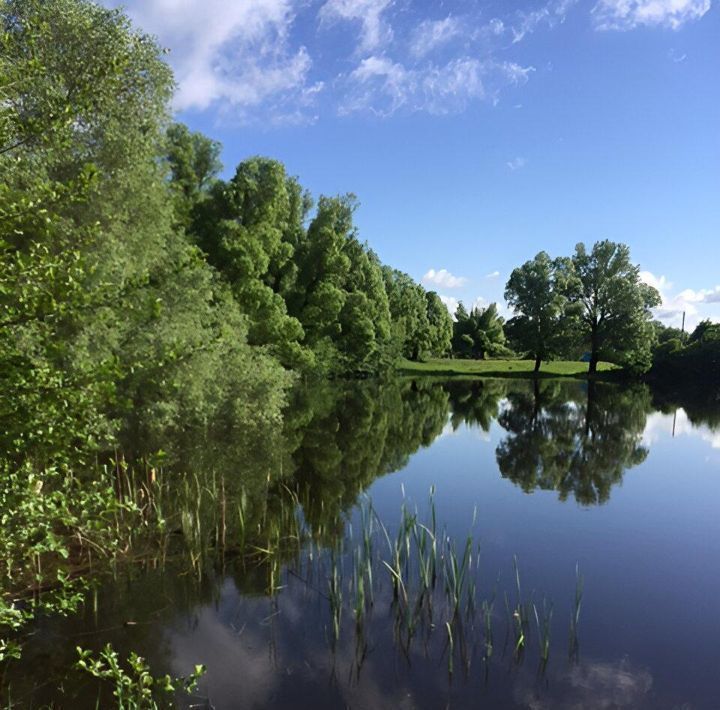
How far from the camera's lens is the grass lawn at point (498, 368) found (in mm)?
77188

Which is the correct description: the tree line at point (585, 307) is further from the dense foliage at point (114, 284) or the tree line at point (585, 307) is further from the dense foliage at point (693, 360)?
the dense foliage at point (114, 284)

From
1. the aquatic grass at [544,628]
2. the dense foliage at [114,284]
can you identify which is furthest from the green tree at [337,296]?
the aquatic grass at [544,628]

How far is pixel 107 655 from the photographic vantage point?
444cm

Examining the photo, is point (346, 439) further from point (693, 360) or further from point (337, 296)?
point (693, 360)

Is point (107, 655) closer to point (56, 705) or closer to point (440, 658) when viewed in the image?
point (56, 705)

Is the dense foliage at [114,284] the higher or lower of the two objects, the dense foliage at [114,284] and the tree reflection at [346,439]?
the higher

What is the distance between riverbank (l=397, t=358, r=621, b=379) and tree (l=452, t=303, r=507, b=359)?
55.8 ft

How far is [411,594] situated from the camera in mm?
10539

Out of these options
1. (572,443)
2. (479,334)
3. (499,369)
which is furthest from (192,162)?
(479,334)

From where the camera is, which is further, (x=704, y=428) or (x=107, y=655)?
(x=704, y=428)

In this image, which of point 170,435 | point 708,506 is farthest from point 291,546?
point 708,506

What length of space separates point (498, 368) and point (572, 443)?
178 feet

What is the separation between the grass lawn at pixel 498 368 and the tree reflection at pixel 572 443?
27.1m

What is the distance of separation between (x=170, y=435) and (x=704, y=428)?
101 ft
